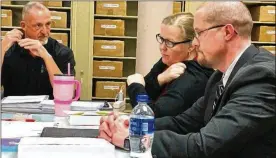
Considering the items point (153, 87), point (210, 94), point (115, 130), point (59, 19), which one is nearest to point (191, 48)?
point (153, 87)

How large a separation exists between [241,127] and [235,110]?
54 mm

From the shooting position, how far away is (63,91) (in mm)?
1753

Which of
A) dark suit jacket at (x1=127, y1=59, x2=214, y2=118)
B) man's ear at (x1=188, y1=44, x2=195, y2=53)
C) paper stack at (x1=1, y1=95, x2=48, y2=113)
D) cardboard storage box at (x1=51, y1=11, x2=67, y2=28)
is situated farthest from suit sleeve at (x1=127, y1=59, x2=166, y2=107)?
cardboard storage box at (x1=51, y1=11, x2=67, y2=28)

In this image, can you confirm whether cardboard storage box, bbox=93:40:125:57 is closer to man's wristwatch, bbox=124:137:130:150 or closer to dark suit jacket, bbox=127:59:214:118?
dark suit jacket, bbox=127:59:214:118

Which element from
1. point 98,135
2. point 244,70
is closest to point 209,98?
point 244,70

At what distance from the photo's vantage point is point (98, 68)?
400cm

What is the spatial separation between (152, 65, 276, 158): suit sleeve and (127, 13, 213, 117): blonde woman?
2.13 feet

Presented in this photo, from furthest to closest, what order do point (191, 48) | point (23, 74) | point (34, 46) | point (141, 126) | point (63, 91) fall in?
point (23, 74), point (34, 46), point (191, 48), point (63, 91), point (141, 126)

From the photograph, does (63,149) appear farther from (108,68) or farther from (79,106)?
(108,68)

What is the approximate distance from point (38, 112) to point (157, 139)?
92cm

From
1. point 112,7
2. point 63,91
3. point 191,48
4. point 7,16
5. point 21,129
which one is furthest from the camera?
point 112,7

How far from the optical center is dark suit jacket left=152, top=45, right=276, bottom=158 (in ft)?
3.48

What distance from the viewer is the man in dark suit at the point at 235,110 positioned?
106 cm

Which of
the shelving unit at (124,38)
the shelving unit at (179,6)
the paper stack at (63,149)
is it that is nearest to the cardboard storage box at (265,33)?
the shelving unit at (179,6)
